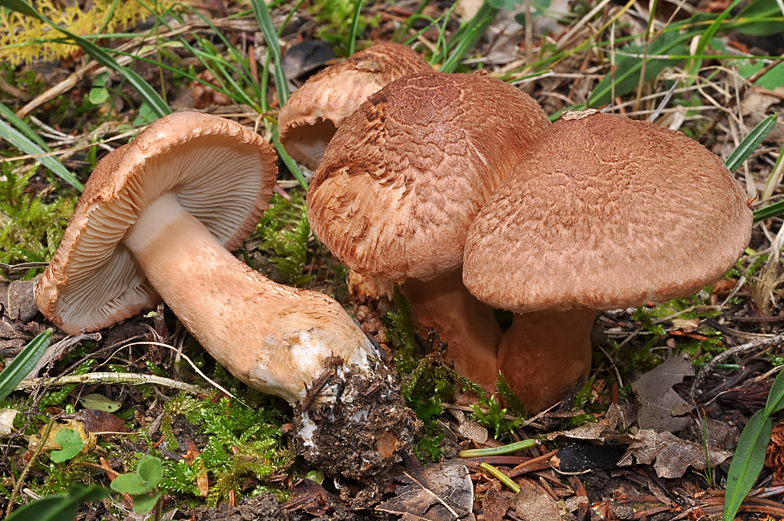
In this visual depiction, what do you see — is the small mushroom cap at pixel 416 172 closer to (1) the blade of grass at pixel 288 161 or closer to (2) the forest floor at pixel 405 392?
(2) the forest floor at pixel 405 392

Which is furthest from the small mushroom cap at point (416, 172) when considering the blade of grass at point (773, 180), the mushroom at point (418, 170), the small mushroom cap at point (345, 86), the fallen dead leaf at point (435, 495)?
the blade of grass at point (773, 180)

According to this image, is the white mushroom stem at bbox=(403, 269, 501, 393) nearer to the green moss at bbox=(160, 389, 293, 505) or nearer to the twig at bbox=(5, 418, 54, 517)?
the green moss at bbox=(160, 389, 293, 505)

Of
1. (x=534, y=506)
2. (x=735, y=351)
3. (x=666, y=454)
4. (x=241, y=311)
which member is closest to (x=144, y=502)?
(x=241, y=311)

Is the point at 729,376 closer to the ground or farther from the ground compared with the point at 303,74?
closer to the ground

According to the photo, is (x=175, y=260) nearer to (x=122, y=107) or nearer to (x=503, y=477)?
(x=503, y=477)

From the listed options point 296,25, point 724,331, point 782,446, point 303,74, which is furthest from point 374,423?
point 296,25

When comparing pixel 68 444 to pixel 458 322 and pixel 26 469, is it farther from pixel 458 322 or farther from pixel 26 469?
pixel 458 322
